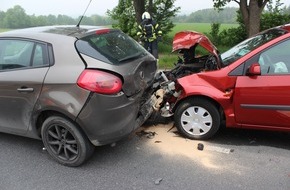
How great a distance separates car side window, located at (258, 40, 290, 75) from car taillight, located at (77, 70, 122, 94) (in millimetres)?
1784

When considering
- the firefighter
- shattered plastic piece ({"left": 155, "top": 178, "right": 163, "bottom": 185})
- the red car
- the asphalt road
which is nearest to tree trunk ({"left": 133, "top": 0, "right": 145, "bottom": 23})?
the firefighter

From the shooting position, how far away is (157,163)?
3.76 m

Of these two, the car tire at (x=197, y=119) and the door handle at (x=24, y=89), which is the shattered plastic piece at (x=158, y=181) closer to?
the car tire at (x=197, y=119)

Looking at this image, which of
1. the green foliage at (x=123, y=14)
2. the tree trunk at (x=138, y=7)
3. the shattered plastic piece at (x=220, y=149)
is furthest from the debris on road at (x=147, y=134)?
the green foliage at (x=123, y=14)

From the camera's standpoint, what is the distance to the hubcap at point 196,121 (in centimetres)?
415

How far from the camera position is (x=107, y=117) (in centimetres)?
341

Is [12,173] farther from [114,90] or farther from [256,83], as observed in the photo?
[256,83]

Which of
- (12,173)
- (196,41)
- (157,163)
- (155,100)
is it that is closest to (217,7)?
(196,41)

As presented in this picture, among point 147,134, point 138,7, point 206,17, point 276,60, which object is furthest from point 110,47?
point 206,17

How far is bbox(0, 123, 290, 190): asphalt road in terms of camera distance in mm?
3367

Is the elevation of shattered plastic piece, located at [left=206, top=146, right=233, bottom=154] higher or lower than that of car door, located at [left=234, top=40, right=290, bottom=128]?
lower

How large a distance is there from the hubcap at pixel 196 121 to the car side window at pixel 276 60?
882 millimetres

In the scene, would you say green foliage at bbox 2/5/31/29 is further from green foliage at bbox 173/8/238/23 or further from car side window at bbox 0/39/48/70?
green foliage at bbox 173/8/238/23

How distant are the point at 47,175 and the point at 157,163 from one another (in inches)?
49.0
